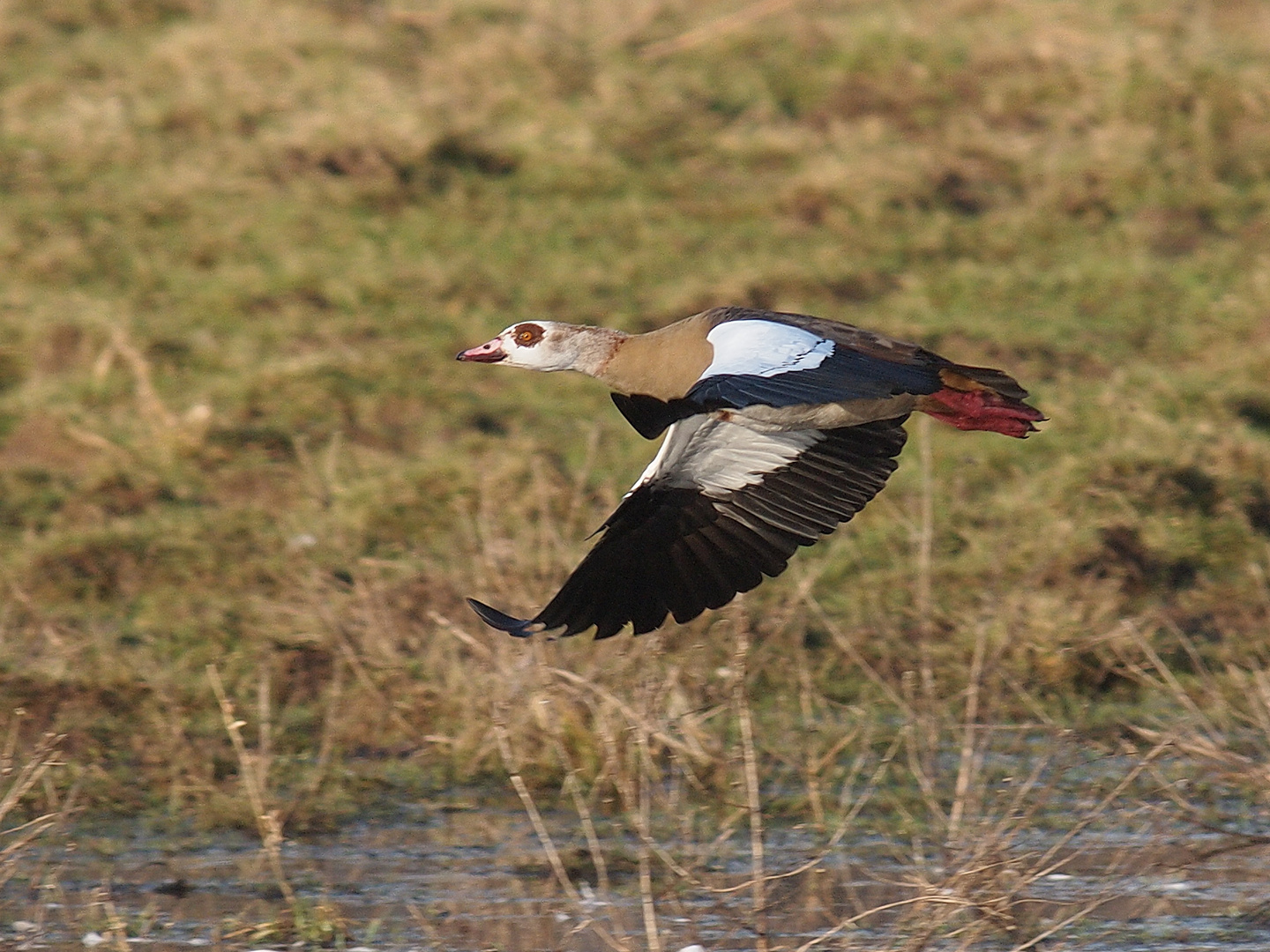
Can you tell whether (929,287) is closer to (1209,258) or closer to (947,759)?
(1209,258)

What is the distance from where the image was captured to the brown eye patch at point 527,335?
536cm

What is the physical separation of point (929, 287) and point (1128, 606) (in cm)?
256

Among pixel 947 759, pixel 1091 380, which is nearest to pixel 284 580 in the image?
pixel 947 759

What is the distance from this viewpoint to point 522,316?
8469 millimetres

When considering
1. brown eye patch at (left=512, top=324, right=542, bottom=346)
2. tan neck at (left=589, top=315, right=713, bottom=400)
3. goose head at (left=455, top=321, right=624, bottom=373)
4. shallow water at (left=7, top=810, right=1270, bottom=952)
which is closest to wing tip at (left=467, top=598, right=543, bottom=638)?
shallow water at (left=7, top=810, right=1270, bottom=952)

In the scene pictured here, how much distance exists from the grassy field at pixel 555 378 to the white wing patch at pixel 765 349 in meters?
0.77

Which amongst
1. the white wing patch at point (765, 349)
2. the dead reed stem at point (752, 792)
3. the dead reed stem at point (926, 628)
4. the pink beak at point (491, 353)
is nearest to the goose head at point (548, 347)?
the pink beak at point (491, 353)

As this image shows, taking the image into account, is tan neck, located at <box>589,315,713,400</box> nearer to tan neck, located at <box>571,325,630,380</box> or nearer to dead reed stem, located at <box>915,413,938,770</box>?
tan neck, located at <box>571,325,630,380</box>

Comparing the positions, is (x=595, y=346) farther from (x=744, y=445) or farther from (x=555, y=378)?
(x=555, y=378)

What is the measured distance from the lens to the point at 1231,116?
1032 centimetres

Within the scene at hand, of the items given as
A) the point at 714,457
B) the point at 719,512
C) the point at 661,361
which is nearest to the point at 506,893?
the point at 719,512

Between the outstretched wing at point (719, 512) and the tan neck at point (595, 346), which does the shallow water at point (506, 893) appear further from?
the tan neck at point (595, 346)

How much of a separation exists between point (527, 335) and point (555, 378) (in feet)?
8.70

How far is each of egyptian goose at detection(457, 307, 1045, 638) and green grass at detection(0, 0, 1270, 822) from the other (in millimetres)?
562
